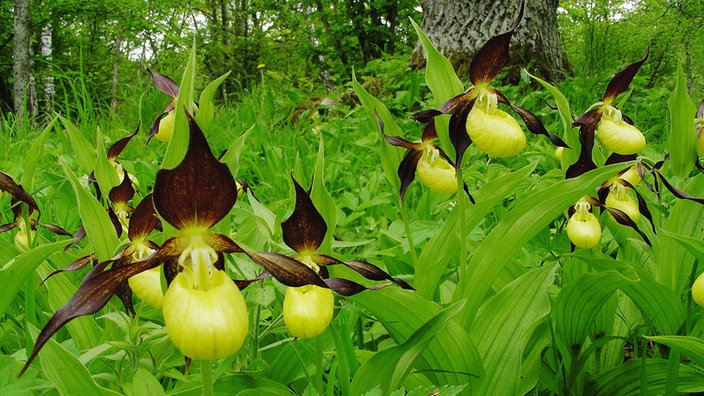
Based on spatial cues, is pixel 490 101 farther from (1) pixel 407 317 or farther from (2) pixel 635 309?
(2) pixel 635 309

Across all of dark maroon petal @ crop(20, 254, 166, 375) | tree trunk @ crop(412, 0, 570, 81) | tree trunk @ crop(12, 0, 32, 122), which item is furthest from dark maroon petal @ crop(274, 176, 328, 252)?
tree trunk @ crop(12, 0, 32, 122)

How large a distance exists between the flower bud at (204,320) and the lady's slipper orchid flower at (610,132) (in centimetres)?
94

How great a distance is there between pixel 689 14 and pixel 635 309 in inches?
208

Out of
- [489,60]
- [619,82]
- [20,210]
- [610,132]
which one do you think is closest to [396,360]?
[489,60]

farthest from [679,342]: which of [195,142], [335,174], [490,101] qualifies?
[335,174]

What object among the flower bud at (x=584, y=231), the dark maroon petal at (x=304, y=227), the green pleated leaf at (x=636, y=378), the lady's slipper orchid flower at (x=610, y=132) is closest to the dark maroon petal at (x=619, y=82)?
the lady's slipper orchid flower at (x=610, y=132)

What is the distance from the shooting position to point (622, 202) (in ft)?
4.45

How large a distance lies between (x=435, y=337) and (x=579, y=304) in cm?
35

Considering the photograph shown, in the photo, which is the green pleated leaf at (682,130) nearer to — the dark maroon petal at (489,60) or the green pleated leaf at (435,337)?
the dark maroon petal at (489,60)

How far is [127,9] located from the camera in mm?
10438

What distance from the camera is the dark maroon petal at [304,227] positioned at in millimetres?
793

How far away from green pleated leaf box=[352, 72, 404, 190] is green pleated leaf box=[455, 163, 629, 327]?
354 millimetres

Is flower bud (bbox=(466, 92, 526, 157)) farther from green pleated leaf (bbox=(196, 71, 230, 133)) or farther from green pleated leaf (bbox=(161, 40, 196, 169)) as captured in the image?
green pleated leaf (bbox=(161, 40, 196, 169))

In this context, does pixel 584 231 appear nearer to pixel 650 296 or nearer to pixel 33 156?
pixel 650 296
